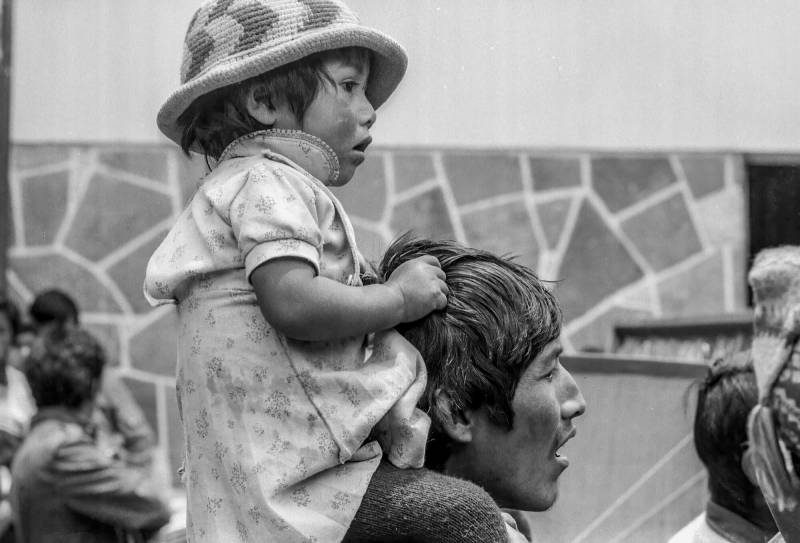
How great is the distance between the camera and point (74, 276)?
24.1 feet

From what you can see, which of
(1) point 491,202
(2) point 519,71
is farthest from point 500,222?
(2) point 519,71

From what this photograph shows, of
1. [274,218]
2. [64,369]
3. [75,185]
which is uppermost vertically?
[274,218]

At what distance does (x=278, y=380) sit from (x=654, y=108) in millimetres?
4357

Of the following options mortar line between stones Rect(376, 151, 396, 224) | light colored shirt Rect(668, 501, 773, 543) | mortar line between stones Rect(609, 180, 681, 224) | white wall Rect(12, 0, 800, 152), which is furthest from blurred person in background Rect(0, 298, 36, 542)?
mortar line between stones Rect(609, 180, 681, 224)

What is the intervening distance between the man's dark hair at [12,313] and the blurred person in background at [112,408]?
23cm

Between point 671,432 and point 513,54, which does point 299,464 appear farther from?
point 513,54

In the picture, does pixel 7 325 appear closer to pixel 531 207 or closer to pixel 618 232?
pixel 531 207

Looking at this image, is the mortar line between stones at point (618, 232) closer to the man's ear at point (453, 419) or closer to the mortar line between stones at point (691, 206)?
the mortar line between stones at point (691, 206)

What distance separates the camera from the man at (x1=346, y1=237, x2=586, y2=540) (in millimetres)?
2012

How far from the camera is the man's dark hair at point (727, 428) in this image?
9.45 feet

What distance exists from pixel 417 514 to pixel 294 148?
1.89 ft

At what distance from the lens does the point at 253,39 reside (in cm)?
194

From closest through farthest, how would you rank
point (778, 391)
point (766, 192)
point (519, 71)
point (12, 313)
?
point (778, 391)
point (519, 71)
point (766, 192)
point (12, 313)

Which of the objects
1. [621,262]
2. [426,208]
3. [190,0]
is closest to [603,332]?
[621,262]
